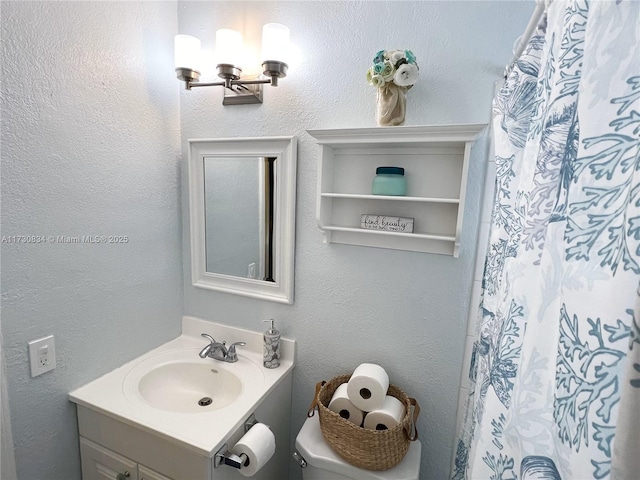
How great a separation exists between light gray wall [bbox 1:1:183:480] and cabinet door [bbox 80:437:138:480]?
0.04 metres

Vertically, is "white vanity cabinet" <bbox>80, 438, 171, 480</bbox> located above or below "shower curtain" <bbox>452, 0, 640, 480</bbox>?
below

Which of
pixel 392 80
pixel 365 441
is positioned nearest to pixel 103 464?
pixel 365 441

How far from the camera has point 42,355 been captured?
1.01m

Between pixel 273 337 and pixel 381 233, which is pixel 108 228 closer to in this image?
pixel 273 337

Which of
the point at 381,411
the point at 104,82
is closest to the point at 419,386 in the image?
the point at 381,411

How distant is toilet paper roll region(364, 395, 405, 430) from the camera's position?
104cm

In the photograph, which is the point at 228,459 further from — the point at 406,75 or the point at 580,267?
the point at 406,75

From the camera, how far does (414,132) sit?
985 mm

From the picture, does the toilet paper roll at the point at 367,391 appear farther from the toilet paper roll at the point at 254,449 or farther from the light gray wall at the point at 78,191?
the light gray wall at the point at 78,191

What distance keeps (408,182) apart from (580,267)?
0.82 meters

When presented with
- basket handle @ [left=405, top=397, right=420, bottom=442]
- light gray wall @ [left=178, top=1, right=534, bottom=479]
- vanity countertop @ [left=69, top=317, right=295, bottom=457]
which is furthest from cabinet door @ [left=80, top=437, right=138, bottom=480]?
basket handle @ [left=405, top=397, right=420, bottom=442]

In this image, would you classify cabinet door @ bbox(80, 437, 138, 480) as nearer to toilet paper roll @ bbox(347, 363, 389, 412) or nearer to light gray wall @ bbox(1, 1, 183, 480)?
light gray wall @ bbox(1, 1, 183, 480)

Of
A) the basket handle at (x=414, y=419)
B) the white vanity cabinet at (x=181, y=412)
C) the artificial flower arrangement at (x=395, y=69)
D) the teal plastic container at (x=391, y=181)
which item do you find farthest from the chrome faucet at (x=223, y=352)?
the artificial flower arrangement at (x=395, y=69)

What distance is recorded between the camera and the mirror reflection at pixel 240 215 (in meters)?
1.36
